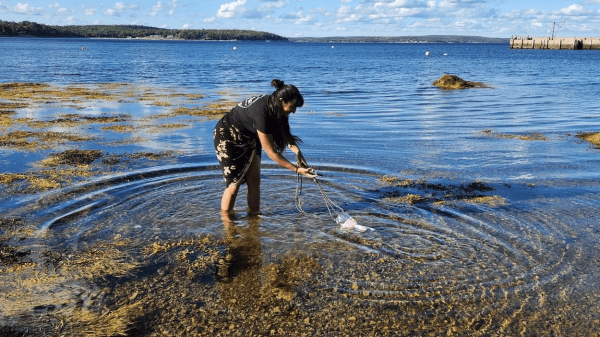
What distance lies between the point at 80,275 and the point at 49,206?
2.40m

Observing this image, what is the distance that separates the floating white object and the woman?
989 millimetres

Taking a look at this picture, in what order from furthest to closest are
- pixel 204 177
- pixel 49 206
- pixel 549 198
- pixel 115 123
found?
pixel 115 123 → pixel 204 177 → pixel 549 198 → pixel 49 206

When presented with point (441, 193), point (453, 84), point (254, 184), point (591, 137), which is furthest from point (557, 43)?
point (254, 184)

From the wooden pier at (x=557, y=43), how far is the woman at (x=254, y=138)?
136 metres

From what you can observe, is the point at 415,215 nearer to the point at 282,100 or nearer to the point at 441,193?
the point at 441,193

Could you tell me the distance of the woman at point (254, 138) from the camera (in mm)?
5562

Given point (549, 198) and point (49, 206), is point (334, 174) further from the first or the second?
point (49, 206)

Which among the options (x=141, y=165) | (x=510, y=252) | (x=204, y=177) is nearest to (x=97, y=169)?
(x=141, y=165)

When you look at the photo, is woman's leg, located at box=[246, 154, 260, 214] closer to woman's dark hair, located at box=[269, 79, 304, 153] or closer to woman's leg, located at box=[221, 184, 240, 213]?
woman's leg, located at box=[221, 184, 240, 213]

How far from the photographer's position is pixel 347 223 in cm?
668

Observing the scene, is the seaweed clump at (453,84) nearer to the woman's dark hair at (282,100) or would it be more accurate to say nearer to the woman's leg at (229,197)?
the woman's leg at (229,197)

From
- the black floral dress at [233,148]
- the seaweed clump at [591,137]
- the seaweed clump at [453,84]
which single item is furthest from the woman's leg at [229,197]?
the seaweed clump at [453,84]

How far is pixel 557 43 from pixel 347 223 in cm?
14040

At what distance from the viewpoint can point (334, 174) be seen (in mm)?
9195
